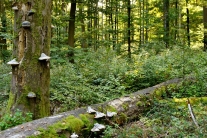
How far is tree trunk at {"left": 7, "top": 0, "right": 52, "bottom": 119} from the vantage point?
4863mm

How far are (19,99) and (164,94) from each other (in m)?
3.69

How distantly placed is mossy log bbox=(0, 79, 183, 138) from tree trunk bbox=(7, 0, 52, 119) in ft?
3.08

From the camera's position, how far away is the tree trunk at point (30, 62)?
16.0ft

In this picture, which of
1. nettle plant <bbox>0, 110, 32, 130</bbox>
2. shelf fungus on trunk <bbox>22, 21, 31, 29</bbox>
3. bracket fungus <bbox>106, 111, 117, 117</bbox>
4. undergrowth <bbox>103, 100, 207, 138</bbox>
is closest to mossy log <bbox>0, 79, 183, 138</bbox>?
bracket fungus <bbox>106, 111, 117, 117</bbox>

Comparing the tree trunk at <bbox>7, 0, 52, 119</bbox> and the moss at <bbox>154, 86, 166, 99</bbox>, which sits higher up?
the tree trunk at <bbox>7, 0, 52, 119</bbox>

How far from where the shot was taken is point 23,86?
4859 millimetres

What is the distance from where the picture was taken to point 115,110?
478 centimetres

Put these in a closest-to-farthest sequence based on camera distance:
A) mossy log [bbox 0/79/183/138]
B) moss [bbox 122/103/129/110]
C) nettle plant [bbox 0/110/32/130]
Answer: mossy log [bbox 0/79/183/138], nettle plant [bbox 0/110/32/130], moss [bbox 122/103/129/110]

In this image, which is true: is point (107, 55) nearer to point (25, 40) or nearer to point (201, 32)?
point (25, 40)

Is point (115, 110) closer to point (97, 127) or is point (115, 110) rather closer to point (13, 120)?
point (97, 127)

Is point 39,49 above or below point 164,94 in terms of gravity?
above

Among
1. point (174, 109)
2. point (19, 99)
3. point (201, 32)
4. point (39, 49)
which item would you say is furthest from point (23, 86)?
point (201, 32)

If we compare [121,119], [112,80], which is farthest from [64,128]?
[112,80]

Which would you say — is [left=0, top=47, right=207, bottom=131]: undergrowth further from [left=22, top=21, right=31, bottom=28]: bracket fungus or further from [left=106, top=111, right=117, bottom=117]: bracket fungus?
[left=22, top=21, right=31, bottom=28]: bracket fungus
